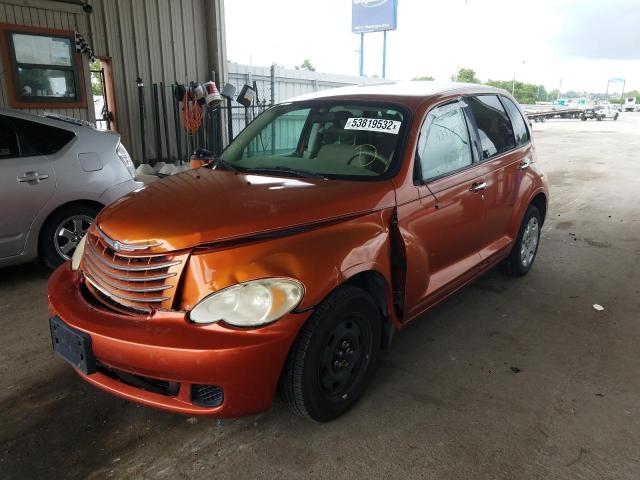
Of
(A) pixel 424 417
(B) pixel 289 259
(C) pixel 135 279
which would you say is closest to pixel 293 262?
(B) pixel 289 259

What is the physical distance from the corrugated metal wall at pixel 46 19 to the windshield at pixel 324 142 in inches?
232

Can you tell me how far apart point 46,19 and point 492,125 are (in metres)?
7.37

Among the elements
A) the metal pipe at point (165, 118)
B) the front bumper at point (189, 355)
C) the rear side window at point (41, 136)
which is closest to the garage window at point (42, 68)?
the metal pipe at point (165, 118)

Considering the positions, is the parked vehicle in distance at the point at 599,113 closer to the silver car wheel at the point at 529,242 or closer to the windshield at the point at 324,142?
the silver car wheel at the point at 529,242

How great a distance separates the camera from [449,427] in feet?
8.18

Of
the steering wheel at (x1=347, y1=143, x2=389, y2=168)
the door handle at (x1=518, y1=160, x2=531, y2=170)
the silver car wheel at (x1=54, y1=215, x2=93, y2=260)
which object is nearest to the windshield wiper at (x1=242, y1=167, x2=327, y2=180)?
the steering wheel at (x1=347, y1=143, x2=389, y2=168)

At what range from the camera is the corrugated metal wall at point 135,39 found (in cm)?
797

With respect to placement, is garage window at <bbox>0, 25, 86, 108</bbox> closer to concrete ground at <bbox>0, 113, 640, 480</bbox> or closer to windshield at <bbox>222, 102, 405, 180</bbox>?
concrete ground at <bbox>0, 113, 640, 480</bbox>

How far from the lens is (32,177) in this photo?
13.8 ft

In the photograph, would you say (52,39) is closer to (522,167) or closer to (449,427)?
(522,167)

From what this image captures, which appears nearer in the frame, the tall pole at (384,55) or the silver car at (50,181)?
the silver car at (50,181)

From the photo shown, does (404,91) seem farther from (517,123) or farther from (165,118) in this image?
(165,118)

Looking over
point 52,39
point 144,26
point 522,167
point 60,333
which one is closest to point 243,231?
point 60,333

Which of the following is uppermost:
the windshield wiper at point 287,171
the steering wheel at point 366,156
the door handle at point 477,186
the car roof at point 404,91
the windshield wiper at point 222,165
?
the car roof at point 404,91
